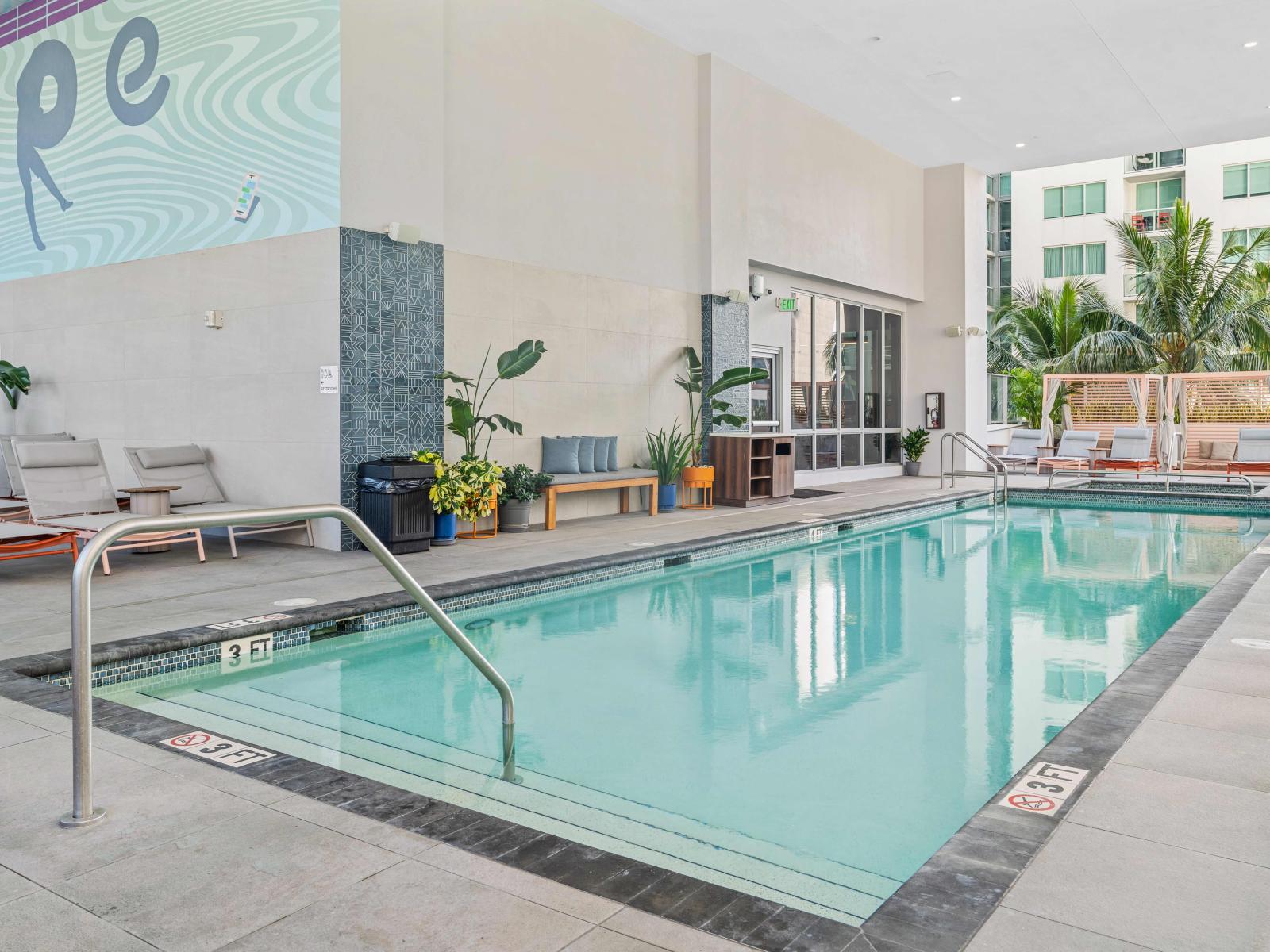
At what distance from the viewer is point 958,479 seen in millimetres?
16641

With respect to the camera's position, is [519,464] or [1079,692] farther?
[519,464]

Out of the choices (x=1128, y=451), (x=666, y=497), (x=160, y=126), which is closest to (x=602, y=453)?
(x=666, y=497)

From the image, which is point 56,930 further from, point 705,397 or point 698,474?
point 705,397

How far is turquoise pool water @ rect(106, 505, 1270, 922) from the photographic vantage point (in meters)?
3.05

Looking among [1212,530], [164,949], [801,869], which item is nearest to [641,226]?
[1212,530]

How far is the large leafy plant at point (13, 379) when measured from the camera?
1045cm

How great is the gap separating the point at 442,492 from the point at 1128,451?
12210 millimetres

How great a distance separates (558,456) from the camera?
10156 millimetres

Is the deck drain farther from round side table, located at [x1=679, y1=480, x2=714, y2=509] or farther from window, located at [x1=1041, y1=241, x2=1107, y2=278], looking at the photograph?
window, located at [x1=1041, y1=241, x2=1107, y2=278]

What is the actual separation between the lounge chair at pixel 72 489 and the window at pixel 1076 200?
29.3 meters

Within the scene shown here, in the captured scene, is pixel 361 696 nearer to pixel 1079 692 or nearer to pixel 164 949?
pixel 164 949

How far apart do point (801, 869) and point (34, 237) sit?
11.2m

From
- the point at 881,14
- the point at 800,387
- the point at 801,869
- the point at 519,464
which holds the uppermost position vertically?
the point at 881,14

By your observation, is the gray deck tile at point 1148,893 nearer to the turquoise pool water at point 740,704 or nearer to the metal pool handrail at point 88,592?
the turquoise pool water at point 740,704
